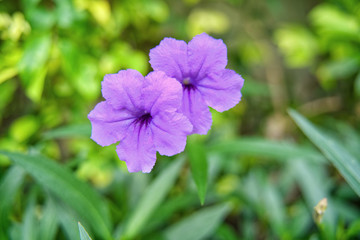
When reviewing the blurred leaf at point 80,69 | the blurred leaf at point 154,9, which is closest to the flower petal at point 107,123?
the blurred leaf at point 80,69

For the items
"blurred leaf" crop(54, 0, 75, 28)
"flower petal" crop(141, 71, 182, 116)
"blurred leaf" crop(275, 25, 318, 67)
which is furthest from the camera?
"blurred leaf" crop(275, 25, 318, 67)

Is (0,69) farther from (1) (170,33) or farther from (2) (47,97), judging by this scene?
(1) (170,33)

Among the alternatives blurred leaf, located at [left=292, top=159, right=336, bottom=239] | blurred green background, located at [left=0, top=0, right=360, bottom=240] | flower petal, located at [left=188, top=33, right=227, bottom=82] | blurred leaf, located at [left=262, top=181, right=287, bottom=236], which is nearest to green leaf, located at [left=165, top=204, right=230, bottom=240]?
blurred green background, located at [left=0, top=0, right=360, bottom=240]

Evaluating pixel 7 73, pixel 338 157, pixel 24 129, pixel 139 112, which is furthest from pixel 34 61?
pixel 338 157

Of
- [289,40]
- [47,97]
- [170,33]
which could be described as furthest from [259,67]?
[47,97]

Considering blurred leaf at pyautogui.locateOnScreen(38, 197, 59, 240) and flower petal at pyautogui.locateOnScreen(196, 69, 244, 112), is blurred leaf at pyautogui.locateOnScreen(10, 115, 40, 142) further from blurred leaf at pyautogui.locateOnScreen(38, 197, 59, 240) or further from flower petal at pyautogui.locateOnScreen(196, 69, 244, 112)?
flower petal at pyautogui.locateOnScreen(196, 69, 244, 112)

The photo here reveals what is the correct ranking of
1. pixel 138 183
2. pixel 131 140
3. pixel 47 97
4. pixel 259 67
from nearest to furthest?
pixel 131 140
pixel 138 183
pixel 47 97
pixel 259 67

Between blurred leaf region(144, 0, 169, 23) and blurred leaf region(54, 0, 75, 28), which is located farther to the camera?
blurred leaf region(144, 0, 169, 23)

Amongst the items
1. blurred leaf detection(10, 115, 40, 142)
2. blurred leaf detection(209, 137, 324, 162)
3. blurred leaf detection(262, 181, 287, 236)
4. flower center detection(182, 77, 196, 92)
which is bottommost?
blurred leaf detection(262, 181, 287, 236)
